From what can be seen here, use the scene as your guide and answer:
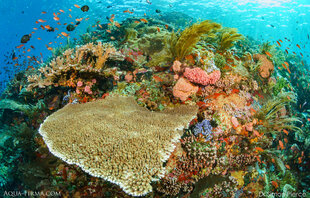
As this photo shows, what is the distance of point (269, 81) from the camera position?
606 cm

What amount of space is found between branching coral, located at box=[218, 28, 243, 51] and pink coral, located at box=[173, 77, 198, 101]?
259cm

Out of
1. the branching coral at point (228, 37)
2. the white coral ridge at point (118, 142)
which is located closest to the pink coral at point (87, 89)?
the white coral ridge at point (118, 142)

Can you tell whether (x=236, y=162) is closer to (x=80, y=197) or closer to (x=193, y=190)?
(x=193, y=190)

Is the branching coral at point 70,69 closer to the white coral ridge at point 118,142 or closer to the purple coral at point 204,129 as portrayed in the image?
the white coral ridge at point 118,142

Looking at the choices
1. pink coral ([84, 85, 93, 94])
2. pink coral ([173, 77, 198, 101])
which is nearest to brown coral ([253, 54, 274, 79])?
pink coral ([173, 77, 198, 101])

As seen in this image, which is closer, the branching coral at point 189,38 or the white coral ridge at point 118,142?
the white coral ridge at point 118,142

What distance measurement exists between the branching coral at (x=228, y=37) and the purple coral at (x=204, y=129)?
3450mm

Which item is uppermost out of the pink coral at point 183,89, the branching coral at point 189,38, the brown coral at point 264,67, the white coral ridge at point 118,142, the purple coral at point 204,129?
the branching coral at point 189,38

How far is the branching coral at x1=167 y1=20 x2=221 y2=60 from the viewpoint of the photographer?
4.62 metres

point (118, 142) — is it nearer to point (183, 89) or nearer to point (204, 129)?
point (204, 129)

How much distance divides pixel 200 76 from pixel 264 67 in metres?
4.01

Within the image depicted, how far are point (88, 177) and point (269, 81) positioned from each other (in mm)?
7388

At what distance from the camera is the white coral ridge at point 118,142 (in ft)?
7.61

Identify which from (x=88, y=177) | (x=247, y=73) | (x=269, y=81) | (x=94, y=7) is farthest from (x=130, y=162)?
(x=94, y=7)
